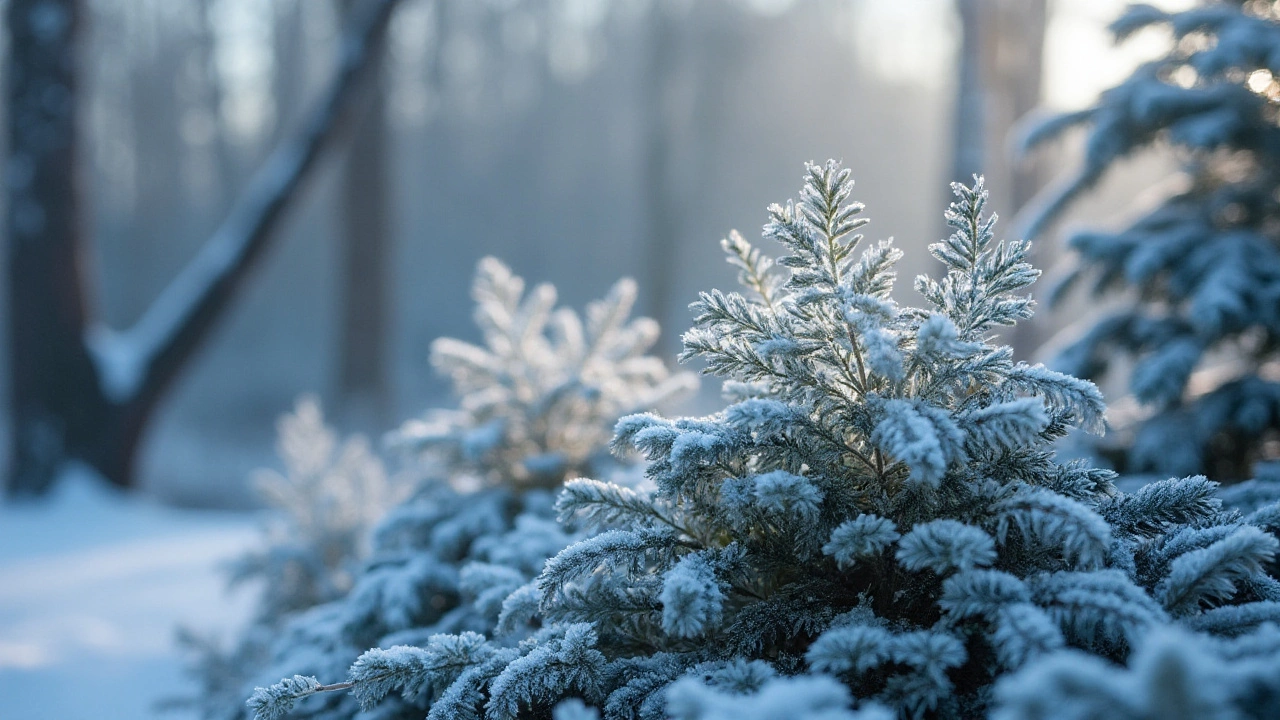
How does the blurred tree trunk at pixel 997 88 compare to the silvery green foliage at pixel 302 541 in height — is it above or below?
above

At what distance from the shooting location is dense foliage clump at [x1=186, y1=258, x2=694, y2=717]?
8.38ft

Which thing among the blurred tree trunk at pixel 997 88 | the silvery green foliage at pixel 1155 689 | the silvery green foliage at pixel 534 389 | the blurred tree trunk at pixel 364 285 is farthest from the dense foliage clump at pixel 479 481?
the blurred tree trunk at pixel 364 285

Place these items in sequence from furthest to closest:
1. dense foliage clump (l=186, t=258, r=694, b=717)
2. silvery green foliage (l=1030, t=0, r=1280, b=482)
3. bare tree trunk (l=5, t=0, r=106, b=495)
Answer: bare tree trunk (l=5, t=0, r=106, b=495), silvery green foliage (l=1030, t=0, r=1280, b=482), dense foliage clump (l=186, t=258, r=694, b=717)

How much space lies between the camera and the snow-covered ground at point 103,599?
3.55m

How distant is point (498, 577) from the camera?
7.34 ft

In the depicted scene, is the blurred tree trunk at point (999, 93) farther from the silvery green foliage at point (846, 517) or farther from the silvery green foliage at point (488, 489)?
the silvery green foliage at point (846, 517)

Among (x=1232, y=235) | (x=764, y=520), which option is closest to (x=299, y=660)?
(x=764, y=520)

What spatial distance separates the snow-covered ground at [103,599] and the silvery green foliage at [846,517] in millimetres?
2522

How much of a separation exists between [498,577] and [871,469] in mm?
1019

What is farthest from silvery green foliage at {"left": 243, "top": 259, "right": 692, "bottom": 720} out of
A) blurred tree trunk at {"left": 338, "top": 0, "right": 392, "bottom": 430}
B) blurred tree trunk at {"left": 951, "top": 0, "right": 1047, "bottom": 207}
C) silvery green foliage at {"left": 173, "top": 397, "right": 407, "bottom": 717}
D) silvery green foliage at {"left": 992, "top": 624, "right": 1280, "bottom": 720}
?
blurred tree trunk at {"left": 338, "top": 0, "right": 392, "bottom": 430}

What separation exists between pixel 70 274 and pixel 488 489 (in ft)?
20.3

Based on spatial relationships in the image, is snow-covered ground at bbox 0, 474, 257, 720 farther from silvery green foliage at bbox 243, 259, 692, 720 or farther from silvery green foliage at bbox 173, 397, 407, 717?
silvery green foliage at bbox 243, 259, 692, 720

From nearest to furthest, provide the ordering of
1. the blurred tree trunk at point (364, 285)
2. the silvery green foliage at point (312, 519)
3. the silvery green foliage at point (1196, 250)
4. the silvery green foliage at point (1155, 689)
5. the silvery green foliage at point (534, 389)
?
the silvery green foliage at point (1155, 689) → the silvery green foliage at point (534, 389) → the silvery green foliage at point (1196, 250) → the silvery green foliage at point (312, 519) → the blurred tree trunk at point (364, 285)

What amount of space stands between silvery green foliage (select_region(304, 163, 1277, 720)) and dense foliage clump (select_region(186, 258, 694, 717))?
686 mm
